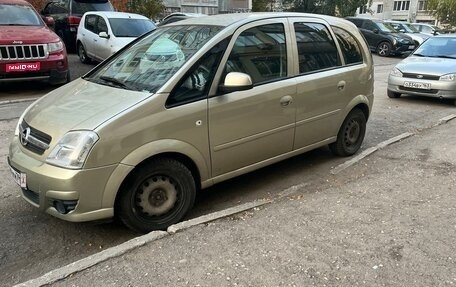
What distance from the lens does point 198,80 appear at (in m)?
3.66

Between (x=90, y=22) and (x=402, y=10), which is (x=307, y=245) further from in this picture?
(x=402, y=10)

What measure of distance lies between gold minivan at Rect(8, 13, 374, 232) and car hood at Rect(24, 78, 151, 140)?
12mm

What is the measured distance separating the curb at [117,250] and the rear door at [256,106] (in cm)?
40

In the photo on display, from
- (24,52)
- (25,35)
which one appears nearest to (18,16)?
(25,35)

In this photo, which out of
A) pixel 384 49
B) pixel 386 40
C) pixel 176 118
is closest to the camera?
pixel 176 118

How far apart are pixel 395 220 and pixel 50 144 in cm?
289

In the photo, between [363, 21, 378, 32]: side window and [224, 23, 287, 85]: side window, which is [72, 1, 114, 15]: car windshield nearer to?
[224, 23, 287, 85]: side window

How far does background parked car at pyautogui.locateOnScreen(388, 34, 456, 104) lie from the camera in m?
8.88

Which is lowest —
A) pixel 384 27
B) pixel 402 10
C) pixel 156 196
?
pixel 402 10

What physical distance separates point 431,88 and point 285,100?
608 cm

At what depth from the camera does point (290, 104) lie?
14.3 ft

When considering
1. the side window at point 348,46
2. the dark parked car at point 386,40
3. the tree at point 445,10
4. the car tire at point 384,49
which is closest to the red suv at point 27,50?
the side window at point 348,46

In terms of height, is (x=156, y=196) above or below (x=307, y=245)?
above

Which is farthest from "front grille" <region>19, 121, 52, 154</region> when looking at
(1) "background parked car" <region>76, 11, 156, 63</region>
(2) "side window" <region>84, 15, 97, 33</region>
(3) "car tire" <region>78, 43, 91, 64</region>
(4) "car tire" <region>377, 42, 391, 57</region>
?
(4) "car tire" <region>377, 42, 391, 57</region>
